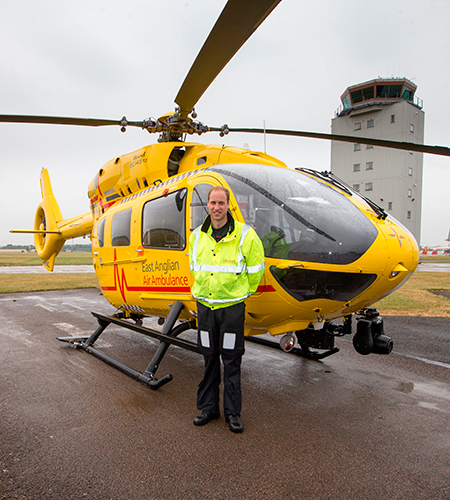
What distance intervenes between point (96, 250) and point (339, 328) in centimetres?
395

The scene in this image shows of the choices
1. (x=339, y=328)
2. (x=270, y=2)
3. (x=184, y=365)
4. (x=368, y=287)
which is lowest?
(x=184, y=365)

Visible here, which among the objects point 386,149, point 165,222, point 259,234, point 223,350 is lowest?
point 223,350

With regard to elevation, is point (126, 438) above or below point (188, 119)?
below

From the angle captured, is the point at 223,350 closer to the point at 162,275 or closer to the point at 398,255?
the point at 162,275

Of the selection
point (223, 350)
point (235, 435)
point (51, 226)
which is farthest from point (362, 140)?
point (51, 226)

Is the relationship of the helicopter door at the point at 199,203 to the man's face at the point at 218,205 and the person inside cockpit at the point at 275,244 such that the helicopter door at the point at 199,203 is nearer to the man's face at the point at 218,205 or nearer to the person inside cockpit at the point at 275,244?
the man's face at the point at 218,205

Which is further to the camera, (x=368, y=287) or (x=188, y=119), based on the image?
(x=188, y=119)

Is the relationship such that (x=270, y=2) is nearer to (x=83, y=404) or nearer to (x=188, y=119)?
(x=188, y=119)

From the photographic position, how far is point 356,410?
3.49 metres

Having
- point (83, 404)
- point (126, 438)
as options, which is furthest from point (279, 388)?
point (83, 404)

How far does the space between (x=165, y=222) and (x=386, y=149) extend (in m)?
37.1

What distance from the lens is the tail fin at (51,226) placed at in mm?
8080

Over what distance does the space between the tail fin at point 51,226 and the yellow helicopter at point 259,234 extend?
9.51 feet

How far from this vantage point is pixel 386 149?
3612 centimetres
